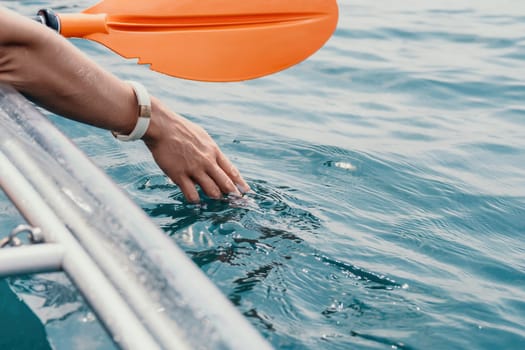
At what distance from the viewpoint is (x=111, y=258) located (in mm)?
836

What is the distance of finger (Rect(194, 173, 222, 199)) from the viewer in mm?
1766

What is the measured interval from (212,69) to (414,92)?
71.8 inches

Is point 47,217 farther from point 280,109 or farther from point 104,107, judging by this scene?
point 280,109

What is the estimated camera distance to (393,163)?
8.63 feet

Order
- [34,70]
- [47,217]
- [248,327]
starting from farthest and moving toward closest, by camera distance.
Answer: [34,70] < [47,217] < [248,327]

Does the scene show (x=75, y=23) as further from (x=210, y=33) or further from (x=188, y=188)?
(x=188, y=188)

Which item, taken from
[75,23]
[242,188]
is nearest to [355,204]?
[242,188]

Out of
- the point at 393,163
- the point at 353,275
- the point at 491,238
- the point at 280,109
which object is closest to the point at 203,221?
the point at 353,275

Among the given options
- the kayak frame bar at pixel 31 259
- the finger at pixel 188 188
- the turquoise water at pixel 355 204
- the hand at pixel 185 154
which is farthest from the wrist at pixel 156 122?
the kayak frame bar at pixel 31 259

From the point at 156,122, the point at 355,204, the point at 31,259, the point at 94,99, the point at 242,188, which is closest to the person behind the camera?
the point at 31,259

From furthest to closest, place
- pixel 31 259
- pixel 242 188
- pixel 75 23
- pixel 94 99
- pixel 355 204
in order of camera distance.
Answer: pixel 355 204, pixel 75 23, pixel 242 188, pixel 94 99, pixel 31 259

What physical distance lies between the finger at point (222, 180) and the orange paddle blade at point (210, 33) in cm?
46

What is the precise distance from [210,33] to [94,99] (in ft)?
2.67

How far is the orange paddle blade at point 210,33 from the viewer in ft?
7.07
